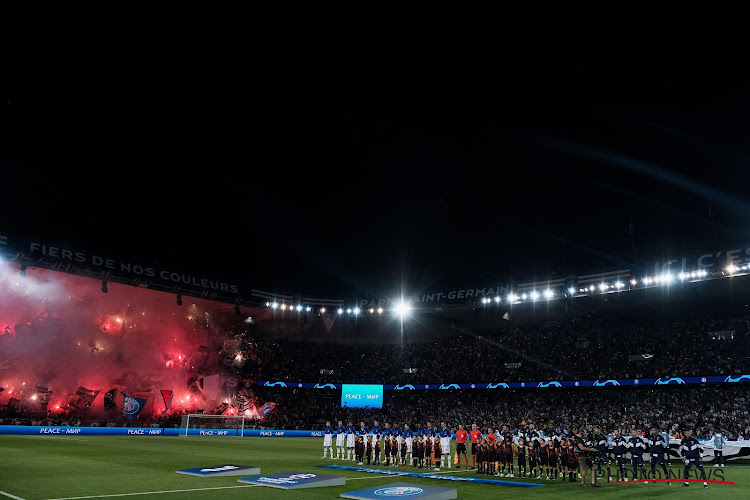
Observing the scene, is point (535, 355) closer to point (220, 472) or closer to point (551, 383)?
point (551, 383)

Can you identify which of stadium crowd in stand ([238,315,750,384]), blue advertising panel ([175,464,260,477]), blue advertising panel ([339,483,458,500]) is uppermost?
stadium crowd in stand ([238,315,750,384])

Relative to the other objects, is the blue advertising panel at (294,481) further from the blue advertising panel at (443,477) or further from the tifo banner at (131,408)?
the tifo banner at (131,408)

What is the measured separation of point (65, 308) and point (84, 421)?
9653 mm

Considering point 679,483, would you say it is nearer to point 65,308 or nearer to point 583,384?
point 583,384

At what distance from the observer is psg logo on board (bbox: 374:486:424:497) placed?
12832 mm

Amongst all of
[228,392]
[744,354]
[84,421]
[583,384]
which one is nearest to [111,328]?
[84,421]

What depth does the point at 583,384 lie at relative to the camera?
4706 cm

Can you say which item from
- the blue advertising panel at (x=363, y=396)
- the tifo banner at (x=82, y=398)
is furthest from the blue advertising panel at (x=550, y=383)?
the tifo banner at (x=82, y=398)

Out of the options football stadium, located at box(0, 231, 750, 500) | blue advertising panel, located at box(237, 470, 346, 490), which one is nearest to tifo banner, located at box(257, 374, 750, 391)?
football stadium, located at box(0, 231, 750, 500)

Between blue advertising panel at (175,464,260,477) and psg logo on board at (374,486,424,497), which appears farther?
blue advertising panel at (175,464,260,477)

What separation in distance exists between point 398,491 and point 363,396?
45.3 m

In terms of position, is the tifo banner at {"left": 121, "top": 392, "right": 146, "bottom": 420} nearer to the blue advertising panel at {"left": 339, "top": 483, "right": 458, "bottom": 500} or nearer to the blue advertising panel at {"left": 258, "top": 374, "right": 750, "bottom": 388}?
the blue advertising panel at {"left": 258, "top": 374, "right": 750, "bottom": 388}

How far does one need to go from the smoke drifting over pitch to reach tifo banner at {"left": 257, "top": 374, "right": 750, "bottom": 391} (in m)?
7.53

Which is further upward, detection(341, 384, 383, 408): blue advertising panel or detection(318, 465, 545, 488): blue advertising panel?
detection(341, 384, 383, 408): blue advertising panel
